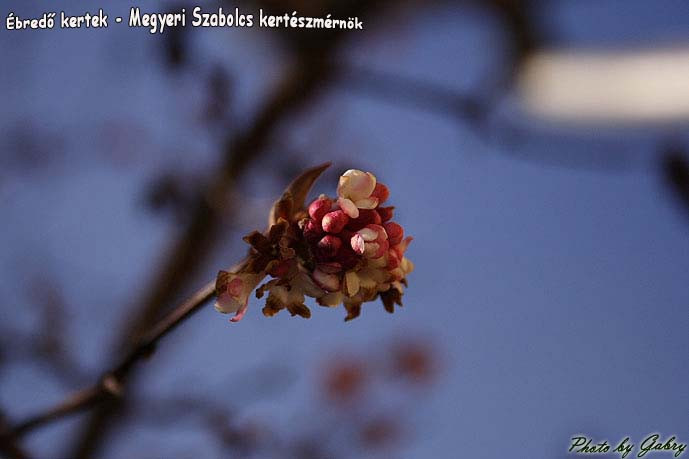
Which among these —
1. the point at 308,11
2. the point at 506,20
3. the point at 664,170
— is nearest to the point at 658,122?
the point at 506,20

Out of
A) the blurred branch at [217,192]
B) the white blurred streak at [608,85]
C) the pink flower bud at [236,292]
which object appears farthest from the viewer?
the white blurred streak at [608,85]

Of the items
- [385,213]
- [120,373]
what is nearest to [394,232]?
[385,213]

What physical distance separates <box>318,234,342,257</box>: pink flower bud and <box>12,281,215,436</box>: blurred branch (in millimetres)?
69

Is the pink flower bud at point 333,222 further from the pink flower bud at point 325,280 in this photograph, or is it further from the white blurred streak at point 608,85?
the white blurred streak at point 608,85

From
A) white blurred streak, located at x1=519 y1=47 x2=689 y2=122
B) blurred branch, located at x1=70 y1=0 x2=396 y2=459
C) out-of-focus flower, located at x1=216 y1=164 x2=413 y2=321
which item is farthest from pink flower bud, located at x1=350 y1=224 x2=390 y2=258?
white blurred streak, located at x1=519 y1=47 x2=689 y2=122

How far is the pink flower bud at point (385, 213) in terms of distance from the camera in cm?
39

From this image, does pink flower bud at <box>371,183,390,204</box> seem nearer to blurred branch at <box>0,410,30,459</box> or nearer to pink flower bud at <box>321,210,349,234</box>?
pink flower bud at <box>321,210,349,234</box>

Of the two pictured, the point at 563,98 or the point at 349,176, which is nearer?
the point at 349,176

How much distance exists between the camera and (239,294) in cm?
35

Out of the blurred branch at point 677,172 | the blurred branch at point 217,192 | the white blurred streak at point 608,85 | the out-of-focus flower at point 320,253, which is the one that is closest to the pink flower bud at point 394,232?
the out-of-focus flower at point 320,253

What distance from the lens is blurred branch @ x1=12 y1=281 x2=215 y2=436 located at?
35 centimetres

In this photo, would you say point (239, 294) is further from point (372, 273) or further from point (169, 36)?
point (169, 36)

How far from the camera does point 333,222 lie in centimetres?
35

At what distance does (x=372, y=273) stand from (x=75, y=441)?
106 cm
